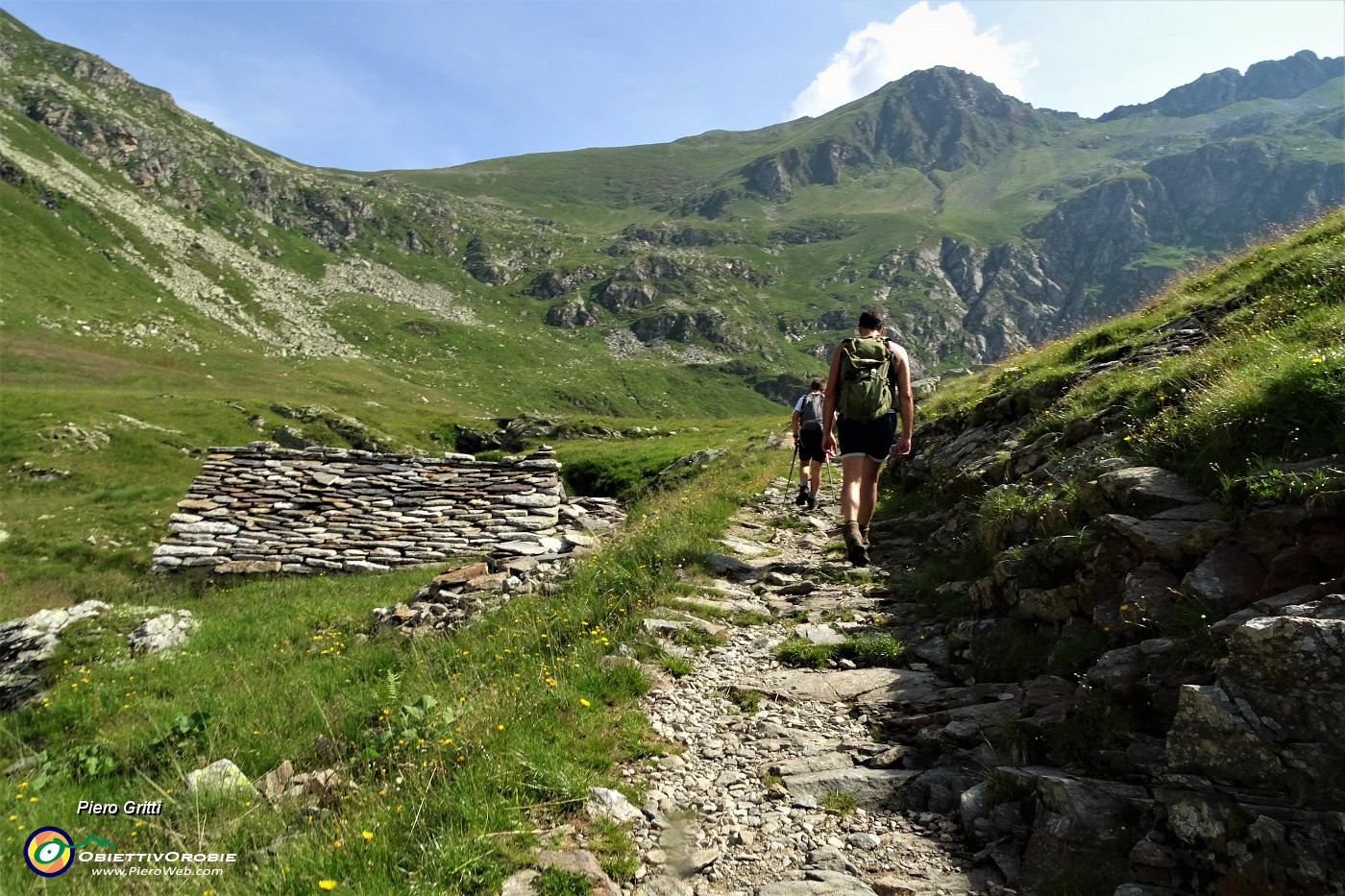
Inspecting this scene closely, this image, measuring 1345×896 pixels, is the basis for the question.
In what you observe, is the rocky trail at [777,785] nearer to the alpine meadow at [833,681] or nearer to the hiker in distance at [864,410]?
the alpine meadow at [833,681]

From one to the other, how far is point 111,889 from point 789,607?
7.43 m

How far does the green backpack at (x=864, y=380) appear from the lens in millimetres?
9805

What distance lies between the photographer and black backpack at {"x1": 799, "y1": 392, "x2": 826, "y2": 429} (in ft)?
50.9

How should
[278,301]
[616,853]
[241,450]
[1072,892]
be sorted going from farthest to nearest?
[278,301]
[241,450]
[616,853]
[1072,892]

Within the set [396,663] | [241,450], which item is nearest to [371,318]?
[241,450]

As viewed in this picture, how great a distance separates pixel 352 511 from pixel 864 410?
61.8ft

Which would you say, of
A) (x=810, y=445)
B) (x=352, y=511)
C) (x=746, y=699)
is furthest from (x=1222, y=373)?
(x=352, y=511)

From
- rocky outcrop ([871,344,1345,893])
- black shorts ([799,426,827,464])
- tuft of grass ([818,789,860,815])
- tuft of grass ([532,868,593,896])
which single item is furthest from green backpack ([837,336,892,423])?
tuft of grass ([532,868,593,896])

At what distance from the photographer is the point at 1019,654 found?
251 inches

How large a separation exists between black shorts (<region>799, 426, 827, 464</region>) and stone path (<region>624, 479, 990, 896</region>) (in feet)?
22.8

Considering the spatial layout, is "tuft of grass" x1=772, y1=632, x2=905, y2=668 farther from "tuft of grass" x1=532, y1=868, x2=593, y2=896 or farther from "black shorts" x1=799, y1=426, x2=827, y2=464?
"black shorts" x1=799, y1=426, x2=827, y2=464

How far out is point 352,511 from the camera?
885 inches

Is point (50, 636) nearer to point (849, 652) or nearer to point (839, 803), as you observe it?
point (849, 652)

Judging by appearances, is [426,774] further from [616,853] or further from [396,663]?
[396,663]
